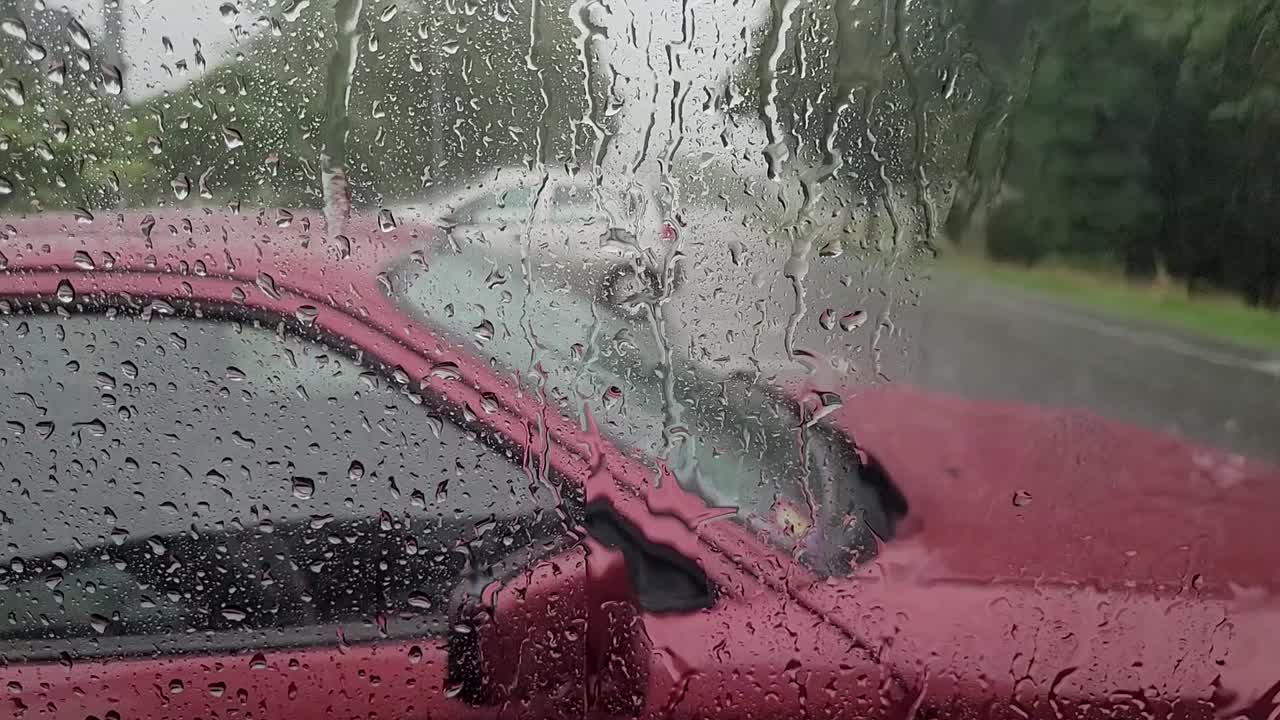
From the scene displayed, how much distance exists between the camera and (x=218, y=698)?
1584 millimetres

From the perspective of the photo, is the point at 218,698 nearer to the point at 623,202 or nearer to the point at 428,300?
the point at 428,300

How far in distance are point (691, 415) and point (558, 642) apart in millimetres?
462

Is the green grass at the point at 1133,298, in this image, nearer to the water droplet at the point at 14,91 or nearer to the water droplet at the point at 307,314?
the water droplet at the point at 307,314

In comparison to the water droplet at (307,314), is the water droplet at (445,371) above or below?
below

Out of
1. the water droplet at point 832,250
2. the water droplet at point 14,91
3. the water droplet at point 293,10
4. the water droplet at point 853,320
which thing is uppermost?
the water droplet at point 293,10

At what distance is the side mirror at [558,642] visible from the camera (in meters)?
1.61

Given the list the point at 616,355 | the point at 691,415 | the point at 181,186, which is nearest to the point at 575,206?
the point at 616,355

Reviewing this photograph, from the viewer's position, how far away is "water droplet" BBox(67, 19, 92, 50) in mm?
1516

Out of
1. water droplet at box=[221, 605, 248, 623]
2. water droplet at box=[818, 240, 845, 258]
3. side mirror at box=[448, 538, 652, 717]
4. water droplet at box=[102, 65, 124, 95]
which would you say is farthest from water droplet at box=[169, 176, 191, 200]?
water droplet at box=[818, 240, 845, 258]

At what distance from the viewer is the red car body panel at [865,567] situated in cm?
157

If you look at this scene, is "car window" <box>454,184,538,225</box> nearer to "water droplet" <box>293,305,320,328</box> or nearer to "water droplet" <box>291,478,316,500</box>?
"water droplet" <box>293,305,320,328</box>

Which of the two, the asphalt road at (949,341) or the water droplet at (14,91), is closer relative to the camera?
the water droplet at (14,91)

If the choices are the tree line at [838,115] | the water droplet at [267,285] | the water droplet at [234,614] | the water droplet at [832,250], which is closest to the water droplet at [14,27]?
the tree line at [838,115]

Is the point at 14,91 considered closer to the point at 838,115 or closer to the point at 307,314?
the point at 307,314
